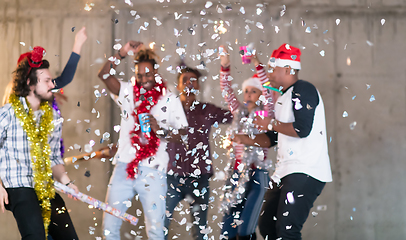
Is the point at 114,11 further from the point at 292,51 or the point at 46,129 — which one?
the point at 292,51

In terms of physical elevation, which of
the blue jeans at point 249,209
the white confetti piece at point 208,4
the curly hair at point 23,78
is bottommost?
the blue jeans at point 249,209

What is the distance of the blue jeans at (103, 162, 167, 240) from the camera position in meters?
2.03

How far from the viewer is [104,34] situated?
2691 millimetres

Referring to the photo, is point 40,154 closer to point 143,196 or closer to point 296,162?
point 143,196

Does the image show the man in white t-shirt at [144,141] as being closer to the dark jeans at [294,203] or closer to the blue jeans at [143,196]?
the blue jeans at [143,196]

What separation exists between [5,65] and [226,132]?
1768mm

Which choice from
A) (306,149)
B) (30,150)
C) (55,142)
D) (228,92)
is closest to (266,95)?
(228,92)

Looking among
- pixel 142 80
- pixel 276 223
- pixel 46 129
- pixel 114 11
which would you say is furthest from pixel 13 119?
pixel 276 223

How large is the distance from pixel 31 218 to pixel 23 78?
Answer: 0.74 meters

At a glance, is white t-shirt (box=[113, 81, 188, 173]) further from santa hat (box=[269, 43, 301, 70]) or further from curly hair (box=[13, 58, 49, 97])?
santa hat (box=[269, 43, 301, 70])

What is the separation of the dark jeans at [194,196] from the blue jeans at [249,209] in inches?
5.9

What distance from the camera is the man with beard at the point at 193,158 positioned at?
2131 millimetres

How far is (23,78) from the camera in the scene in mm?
1932

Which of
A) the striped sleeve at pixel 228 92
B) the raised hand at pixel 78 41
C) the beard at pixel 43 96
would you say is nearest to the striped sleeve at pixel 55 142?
the beard at pixel 43 96
